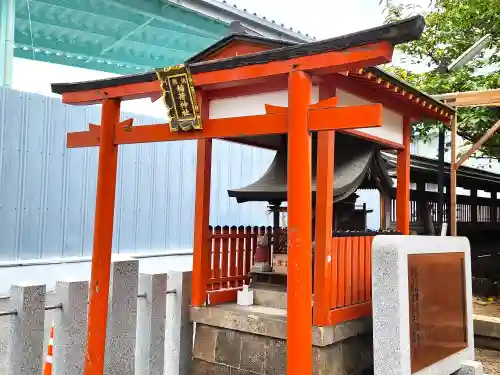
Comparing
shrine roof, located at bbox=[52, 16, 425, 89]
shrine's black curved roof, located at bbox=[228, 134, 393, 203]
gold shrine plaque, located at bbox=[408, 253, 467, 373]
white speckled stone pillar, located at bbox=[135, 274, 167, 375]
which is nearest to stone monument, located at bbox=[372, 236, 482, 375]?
gold shrine plaque, located at bbox=[408, 253, 467, 373]

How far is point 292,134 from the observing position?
4.86m

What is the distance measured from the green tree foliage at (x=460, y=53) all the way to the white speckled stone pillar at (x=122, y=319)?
8002mm

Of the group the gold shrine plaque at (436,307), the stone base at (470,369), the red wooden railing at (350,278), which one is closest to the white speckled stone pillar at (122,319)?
the red wooden railing at (350,278)

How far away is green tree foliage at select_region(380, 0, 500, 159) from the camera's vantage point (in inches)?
418

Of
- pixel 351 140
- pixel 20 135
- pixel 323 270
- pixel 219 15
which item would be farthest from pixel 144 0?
pixel 323 270

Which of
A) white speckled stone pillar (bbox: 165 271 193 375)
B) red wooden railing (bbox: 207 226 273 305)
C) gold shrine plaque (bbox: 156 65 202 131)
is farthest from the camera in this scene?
red wooden railing (bbox: 207 226 273 305)

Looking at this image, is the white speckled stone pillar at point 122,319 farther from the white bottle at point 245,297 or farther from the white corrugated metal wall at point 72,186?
the white corrugated metal wall at point 72,186

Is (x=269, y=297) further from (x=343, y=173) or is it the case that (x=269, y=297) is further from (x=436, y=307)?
(x=436, y=307)

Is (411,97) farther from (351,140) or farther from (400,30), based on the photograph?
(400,30)

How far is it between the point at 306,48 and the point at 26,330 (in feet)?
13.5

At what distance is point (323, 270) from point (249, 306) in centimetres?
161

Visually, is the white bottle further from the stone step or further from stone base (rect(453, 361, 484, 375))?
stone base (rect(453, 361, 484, 375))

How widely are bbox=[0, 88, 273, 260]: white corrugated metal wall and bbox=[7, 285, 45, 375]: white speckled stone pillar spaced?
5.17 metres

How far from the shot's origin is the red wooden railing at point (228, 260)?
720cm
